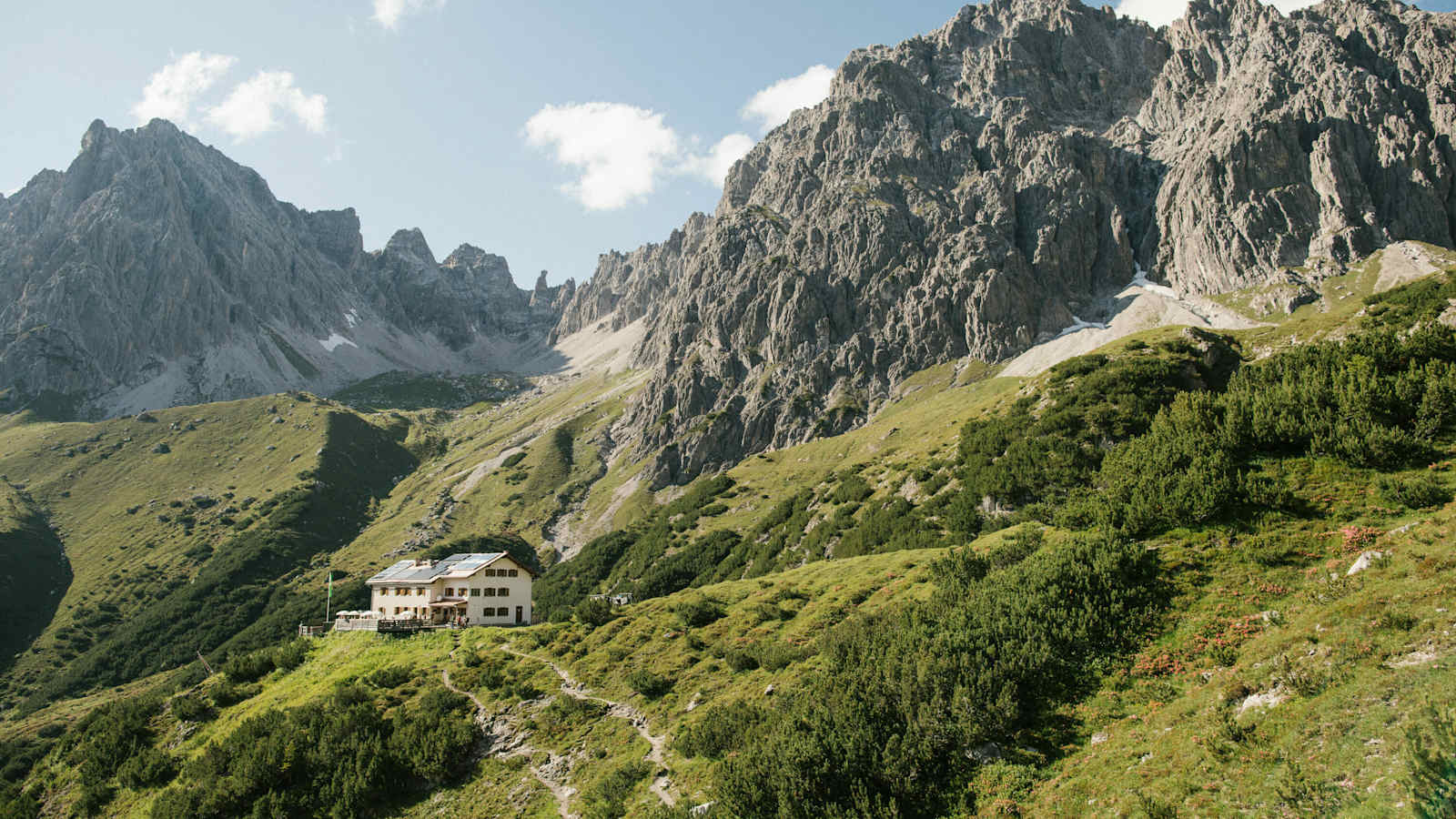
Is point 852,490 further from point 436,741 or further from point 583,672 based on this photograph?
point 436,741

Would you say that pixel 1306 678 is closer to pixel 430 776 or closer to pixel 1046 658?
pixel 1046 658

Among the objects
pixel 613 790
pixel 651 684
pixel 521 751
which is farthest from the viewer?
pixel 651 684

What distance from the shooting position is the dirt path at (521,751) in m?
42.7

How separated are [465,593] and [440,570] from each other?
22.5ft

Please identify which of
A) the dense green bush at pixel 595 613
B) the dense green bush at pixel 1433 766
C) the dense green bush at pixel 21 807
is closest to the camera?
the dense green bush at pixel 1433 766

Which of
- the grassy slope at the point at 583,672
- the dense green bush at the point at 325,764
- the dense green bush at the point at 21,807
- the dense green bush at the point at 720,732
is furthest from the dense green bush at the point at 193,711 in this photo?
the dense green bush at the point at 720,732

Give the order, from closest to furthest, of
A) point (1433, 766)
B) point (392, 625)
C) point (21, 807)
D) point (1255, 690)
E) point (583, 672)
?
point (1433, 766) < point (1255, 690) < point (21, 807) < point (583, 672) < point (392, 625)

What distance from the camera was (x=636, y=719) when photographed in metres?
48.0

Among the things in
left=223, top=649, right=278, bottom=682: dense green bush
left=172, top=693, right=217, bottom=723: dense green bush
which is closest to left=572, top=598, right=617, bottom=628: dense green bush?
left=223, top=649, right=278, bottom=682: dense green bush

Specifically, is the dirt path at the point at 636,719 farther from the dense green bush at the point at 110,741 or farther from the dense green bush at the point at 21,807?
the dense green bush at the point at 21,807

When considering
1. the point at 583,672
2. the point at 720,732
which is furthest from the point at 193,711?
the point at 720,732

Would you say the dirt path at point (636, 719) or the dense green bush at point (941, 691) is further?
the dirt path at point (636, 719)

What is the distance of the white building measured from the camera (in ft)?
255

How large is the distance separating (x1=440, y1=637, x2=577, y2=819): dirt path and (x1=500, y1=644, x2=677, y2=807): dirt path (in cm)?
462
